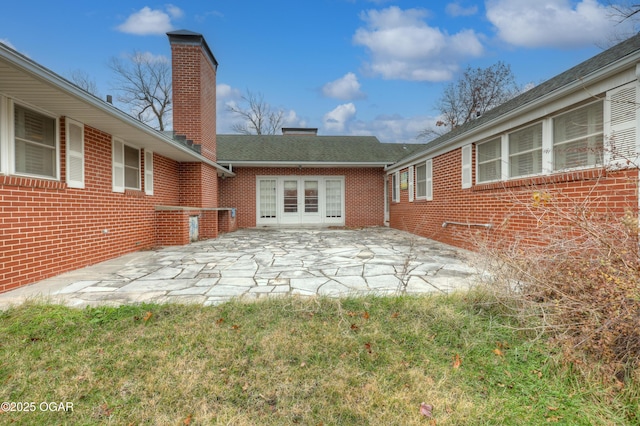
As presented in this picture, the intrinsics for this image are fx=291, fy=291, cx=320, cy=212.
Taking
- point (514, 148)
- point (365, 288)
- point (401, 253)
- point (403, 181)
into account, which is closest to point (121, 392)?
point (365, 288)

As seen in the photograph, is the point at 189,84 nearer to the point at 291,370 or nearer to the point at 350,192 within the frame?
the point at 350,192

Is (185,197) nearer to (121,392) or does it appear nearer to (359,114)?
(121,392)

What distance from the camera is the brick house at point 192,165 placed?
12.0 ft

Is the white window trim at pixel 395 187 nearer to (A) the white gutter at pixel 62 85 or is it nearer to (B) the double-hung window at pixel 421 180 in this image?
(B) the double-hung window at pixel 421 180

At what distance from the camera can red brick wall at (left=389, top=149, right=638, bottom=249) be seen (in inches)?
137

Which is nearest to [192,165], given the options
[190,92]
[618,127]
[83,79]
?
[190,92]

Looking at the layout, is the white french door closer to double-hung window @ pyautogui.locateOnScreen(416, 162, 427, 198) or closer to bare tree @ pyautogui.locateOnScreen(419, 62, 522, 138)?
double-hung window @ pyautogui.locateOnScreen(416, 162, 427, 198)

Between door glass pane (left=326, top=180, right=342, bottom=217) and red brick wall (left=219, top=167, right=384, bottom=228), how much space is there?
0.33m

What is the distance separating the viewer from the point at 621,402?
5.58 ft

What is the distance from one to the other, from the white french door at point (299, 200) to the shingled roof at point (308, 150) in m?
0.96

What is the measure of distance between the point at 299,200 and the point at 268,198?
1.41 metres

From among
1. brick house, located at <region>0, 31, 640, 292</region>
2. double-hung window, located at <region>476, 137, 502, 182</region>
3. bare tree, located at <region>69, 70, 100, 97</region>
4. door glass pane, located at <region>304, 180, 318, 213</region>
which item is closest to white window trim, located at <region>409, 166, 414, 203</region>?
brick house, located at <region>0, 31, 640, 292</region>

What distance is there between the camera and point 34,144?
13.8 ft

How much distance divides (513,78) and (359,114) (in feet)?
41.4
